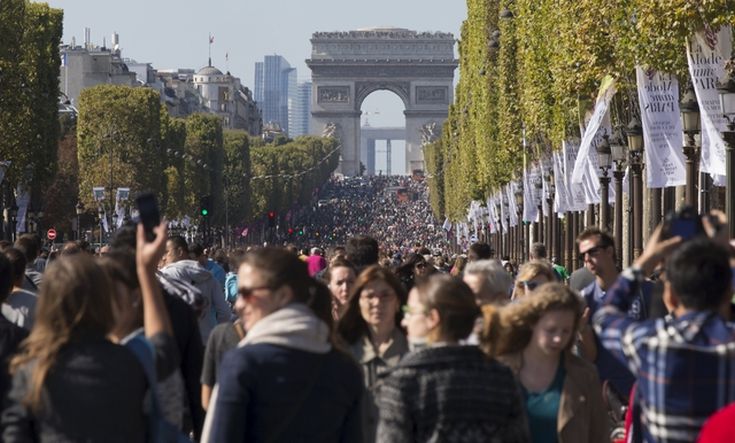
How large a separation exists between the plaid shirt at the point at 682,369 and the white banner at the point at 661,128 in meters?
18.0

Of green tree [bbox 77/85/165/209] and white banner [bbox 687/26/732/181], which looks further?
green tree [bbox 77/85/165/209]

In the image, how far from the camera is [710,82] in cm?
2261

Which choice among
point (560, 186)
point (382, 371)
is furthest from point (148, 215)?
point (560, 186)

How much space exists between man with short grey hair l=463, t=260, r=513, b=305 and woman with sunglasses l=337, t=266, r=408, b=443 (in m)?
0.36

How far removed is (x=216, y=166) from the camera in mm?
119000

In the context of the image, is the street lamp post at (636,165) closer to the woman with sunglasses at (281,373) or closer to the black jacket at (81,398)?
the woman with sunglasses at (281,373)

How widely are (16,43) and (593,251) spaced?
41351 millimetres

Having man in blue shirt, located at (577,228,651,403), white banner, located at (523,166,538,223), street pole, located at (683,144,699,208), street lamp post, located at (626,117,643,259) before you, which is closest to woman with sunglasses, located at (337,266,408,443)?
man in blue shirt, located at (577,228,651,403)

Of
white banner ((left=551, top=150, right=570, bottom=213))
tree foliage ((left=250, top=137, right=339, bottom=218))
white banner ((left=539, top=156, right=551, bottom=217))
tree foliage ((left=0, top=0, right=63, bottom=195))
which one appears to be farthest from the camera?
tree foliage ((left=250, top=137, right=339, bottom=218))

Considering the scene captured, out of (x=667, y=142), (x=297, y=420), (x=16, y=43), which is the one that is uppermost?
(x=16, y=43)

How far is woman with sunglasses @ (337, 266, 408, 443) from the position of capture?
1027 cm

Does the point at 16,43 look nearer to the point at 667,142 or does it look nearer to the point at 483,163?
the point at 483,163

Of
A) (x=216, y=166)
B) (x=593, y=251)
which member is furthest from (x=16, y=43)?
(x=216, y=166)

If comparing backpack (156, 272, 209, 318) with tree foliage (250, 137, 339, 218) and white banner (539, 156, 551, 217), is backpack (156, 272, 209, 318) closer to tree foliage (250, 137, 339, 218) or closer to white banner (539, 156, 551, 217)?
white banner (539, 156, 551, 217)
